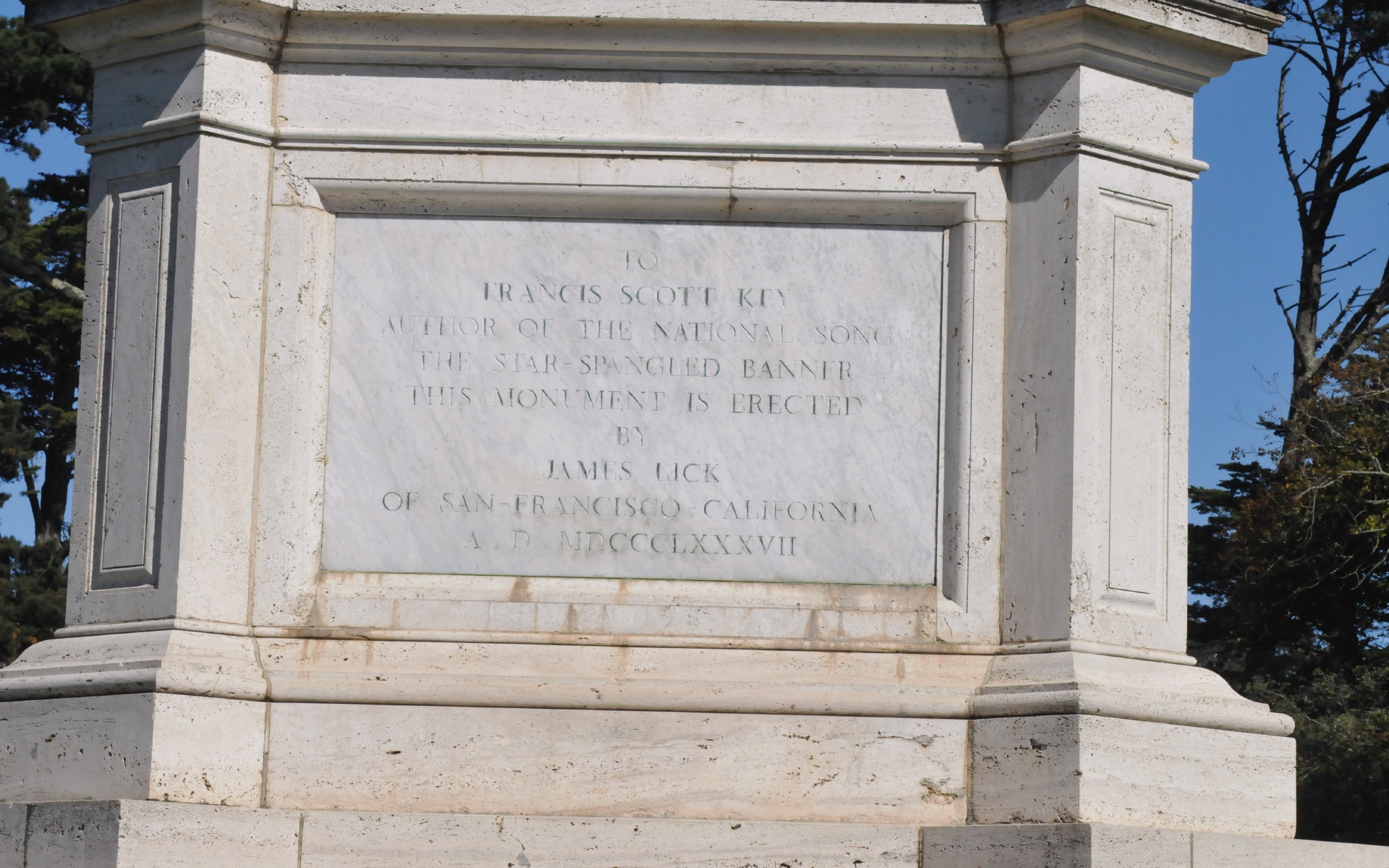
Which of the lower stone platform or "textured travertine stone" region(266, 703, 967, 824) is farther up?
"textured travertine stone" region(266, 703, 967, 824)

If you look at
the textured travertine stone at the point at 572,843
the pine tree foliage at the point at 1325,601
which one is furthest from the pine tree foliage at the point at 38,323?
the textured travertine stone at the point at 572,843

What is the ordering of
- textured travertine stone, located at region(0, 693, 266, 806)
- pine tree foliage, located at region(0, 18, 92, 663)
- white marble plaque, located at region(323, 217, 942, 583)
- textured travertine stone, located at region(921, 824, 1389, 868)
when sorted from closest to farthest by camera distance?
textured travertine stone, located at region(921, 824, 1389, 868)
textured travertine stone, located at region(0, 693, 266, 806)
white marble plaque, located at region(323, 217, 942, 583)
pine tree foliage, located at region(0, 18, 92, 663)

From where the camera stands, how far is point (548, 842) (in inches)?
301

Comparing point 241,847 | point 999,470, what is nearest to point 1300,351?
point 999,470

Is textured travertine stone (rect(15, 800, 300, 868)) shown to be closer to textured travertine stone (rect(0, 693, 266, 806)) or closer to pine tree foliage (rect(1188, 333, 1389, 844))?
textured travertine stone (rect(0, 693, 266, 806))

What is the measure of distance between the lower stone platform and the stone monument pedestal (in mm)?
100

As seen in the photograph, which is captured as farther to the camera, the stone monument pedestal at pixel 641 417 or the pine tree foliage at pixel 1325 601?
the pine tree foliage at pixel 1325 601

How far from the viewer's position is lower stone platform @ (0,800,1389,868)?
7.54 meters

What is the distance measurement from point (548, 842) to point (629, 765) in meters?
0.48

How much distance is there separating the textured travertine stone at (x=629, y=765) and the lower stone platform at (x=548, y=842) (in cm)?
18

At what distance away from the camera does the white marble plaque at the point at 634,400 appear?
328 inches

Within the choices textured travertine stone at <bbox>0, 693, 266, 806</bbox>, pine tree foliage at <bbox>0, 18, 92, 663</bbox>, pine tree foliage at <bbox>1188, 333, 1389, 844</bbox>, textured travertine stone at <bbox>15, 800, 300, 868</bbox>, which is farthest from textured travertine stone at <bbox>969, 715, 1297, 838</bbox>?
pine tree foliage at <bbox>0, 18, 92, 663</bbox>

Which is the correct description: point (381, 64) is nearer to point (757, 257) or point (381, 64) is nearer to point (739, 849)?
point (757, 257)

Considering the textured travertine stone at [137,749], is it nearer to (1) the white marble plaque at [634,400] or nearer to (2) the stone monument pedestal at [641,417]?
(2) the stone monument pedestal at [641,417]
